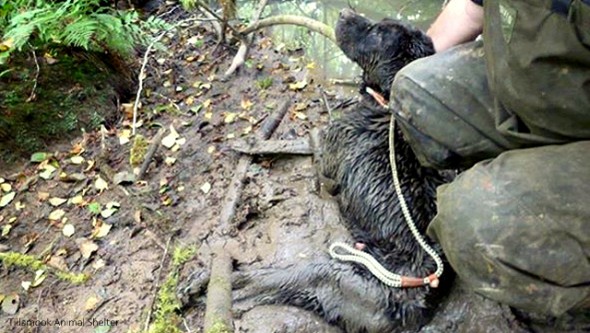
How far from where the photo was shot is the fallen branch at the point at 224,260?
2705mm

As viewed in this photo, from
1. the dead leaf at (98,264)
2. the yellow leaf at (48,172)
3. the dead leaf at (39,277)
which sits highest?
the yellow leaf at (48,172)

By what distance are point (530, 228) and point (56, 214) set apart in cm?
326

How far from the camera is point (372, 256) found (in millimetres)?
2773

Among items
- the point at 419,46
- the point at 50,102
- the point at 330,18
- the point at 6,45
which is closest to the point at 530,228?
the point at 419,46

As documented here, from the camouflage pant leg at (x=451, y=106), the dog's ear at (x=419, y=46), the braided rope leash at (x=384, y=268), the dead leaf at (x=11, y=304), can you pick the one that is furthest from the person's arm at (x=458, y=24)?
the dead leaf at (x=11, y=304)

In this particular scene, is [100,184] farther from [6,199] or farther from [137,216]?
[6,199]

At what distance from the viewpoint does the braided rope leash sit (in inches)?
102

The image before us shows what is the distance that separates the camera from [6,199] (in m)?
3.95

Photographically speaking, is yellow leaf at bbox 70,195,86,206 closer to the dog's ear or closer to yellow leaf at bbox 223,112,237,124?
yellow leaf at bbox 223,112,237,124

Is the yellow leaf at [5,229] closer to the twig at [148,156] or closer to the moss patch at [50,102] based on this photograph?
the moss patch at [50,102]

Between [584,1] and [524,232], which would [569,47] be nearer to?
[584,1]

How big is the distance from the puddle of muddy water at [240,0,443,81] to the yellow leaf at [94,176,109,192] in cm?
216

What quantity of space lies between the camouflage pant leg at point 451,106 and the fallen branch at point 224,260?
1311 millimetres

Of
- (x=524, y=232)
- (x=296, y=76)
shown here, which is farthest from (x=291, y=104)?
(x=524, y=232)
